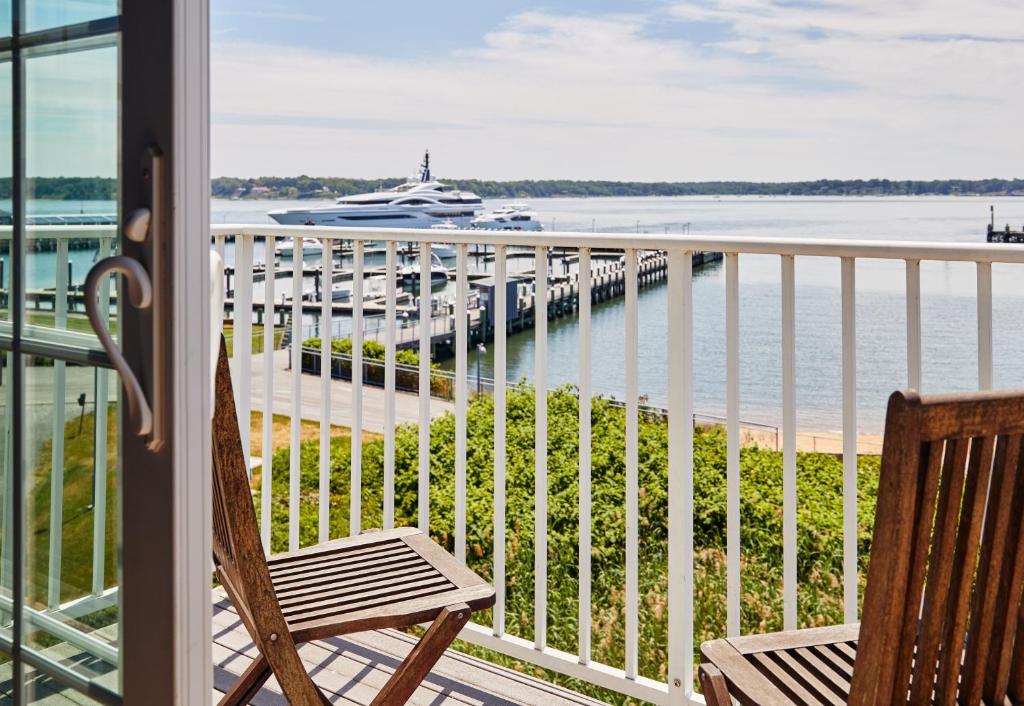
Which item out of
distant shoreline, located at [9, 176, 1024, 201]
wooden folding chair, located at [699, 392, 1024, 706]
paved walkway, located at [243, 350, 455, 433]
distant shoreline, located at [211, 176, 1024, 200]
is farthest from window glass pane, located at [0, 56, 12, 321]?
distant shoreline, located at [9, 176, 1024, 201]

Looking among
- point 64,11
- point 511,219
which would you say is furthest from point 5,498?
point 511,219

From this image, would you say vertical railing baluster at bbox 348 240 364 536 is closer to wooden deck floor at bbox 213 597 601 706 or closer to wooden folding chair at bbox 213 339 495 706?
wooden deck floor at bbox 213 597 601 706

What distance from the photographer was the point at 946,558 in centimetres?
116

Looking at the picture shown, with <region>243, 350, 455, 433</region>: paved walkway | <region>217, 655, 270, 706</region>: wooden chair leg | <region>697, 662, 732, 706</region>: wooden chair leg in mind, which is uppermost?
<region>697, 662, 732, 706</region>: wooden chair leg

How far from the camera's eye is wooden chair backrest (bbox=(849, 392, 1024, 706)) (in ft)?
3.62

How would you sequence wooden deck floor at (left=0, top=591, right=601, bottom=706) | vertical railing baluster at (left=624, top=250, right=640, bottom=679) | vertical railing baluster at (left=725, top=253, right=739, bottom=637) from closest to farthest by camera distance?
vertical railing baluster at (left=725, top=253, right=739, bottom=637) < vertical railing baluster at (left=624, top=250, right=640, bottom=679) < wooden deck floor at (left=0, top=591, right=601, bottom=706)

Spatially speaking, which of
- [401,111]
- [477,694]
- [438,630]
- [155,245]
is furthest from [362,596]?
[401,111]

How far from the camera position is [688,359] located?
2188 millimetres

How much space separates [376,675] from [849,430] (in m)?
1.42

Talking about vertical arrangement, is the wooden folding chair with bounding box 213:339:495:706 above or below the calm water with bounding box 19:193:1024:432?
below

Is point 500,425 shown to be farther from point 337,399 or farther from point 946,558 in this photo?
point 337,399

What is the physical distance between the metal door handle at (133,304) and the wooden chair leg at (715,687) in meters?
Answer: 0.95

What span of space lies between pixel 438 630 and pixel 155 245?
3.42 ft

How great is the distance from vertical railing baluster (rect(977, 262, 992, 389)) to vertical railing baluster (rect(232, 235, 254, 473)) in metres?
2.06
